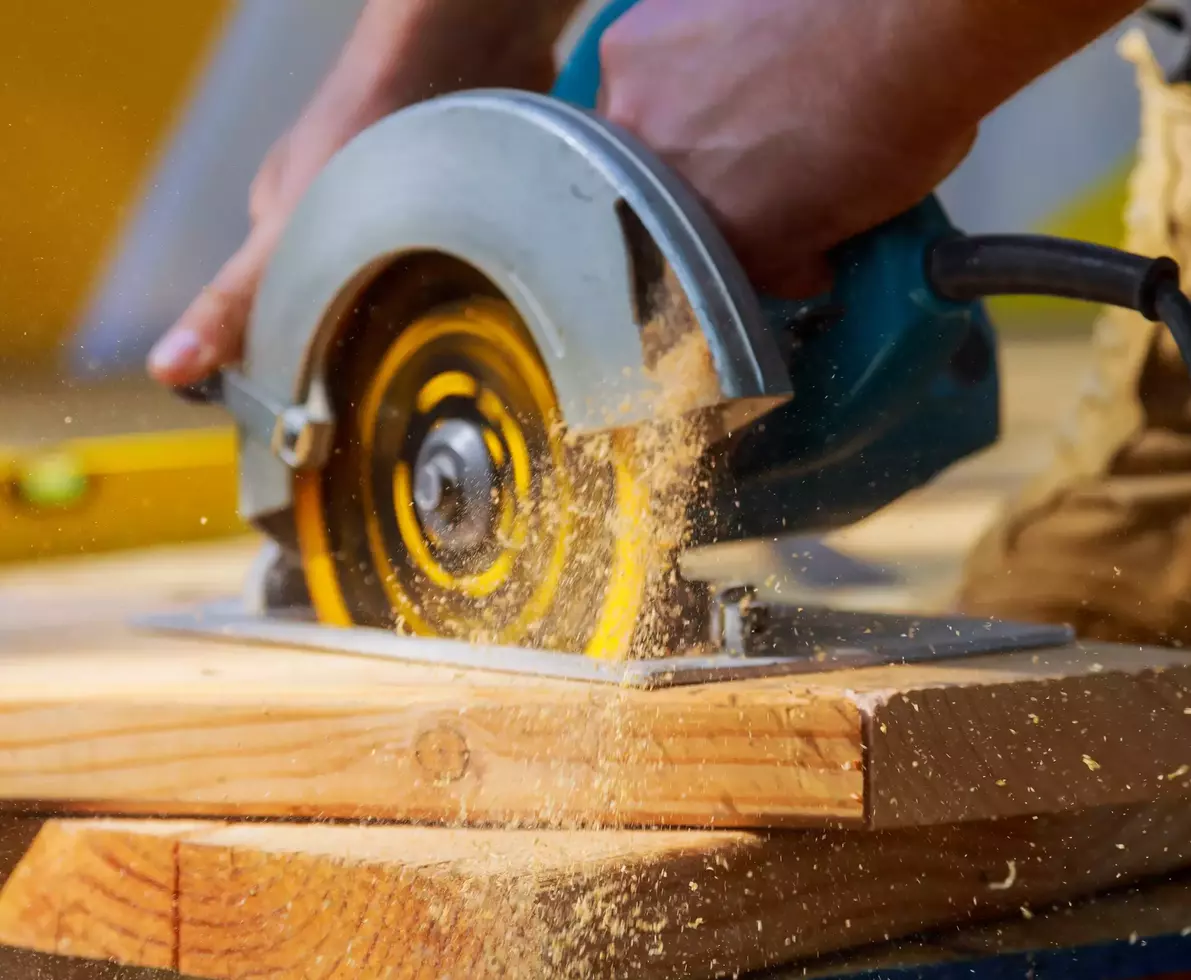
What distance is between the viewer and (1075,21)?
71 centimetres

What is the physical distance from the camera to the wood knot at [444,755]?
0.72 m

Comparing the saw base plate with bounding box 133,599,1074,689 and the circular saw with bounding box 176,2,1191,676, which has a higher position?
the circular saw with bounding box 176,2,1191,676

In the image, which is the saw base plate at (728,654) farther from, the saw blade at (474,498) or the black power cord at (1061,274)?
the black power cord at (1061,274)

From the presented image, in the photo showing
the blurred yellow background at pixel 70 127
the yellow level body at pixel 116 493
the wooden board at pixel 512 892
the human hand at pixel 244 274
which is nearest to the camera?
the wooden board at pixel 512 892

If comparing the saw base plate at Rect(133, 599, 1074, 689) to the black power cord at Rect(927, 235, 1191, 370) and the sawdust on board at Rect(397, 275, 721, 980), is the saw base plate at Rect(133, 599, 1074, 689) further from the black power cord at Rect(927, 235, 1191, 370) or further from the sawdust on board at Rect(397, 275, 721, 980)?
the black power cord at Rect(927, 235, 1191, 370)

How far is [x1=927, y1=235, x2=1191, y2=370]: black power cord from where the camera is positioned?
78 cm

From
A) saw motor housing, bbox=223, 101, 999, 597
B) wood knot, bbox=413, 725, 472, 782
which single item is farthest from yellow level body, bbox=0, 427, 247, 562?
wood knot, bbox=413, 725, 472, 782

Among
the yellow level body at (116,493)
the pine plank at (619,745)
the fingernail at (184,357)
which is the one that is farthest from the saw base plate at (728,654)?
the yellow level body at (116,493)

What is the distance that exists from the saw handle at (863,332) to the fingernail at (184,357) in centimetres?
39

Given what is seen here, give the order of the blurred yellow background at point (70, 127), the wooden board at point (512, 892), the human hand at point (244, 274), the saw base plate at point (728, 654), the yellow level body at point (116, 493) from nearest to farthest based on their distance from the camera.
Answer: the wooden board at point (512, 892)
the saw base plate at point (728, 654)
the blurred yellow background at point (70, 127)
the human hand at point (244, 274)
the yellow level body at point (116, 493)

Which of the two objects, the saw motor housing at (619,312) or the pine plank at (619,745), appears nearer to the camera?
the pine plank at (619,745)

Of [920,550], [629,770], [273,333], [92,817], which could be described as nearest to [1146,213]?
[920,550]

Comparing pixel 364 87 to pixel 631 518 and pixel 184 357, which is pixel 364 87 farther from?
pixel 631 518

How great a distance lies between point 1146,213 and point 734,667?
39.0 inches
